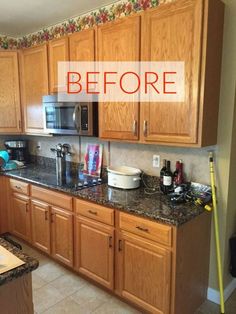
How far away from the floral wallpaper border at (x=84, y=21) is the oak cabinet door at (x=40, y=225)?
197cm

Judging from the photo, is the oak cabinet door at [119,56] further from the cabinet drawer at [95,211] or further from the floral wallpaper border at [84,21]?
the cabinet drawer at [95,211]

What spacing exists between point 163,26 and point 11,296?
1.86 m

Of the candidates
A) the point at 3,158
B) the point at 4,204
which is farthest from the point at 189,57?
the point at 4,204

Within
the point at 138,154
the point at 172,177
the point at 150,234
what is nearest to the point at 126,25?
the point at 138,154

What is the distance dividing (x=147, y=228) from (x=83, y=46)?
1.76m

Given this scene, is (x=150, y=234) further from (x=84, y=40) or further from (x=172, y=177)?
(x=84, y=40)

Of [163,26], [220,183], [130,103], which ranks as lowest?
[220,183]

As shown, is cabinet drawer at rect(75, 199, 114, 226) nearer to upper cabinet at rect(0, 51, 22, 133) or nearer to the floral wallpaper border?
upper cabinet at rect(0, 51, 22, 133)

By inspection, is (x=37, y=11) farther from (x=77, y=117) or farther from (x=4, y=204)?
(x=4, y=204)

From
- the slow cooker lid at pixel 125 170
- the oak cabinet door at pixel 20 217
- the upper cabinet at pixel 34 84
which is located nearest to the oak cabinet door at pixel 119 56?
the slow cooker lid at pixel 125 170

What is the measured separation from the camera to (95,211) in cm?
218

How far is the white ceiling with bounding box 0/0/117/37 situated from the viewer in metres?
2.55

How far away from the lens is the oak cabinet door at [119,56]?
82.3 inches

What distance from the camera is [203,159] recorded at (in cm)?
213
